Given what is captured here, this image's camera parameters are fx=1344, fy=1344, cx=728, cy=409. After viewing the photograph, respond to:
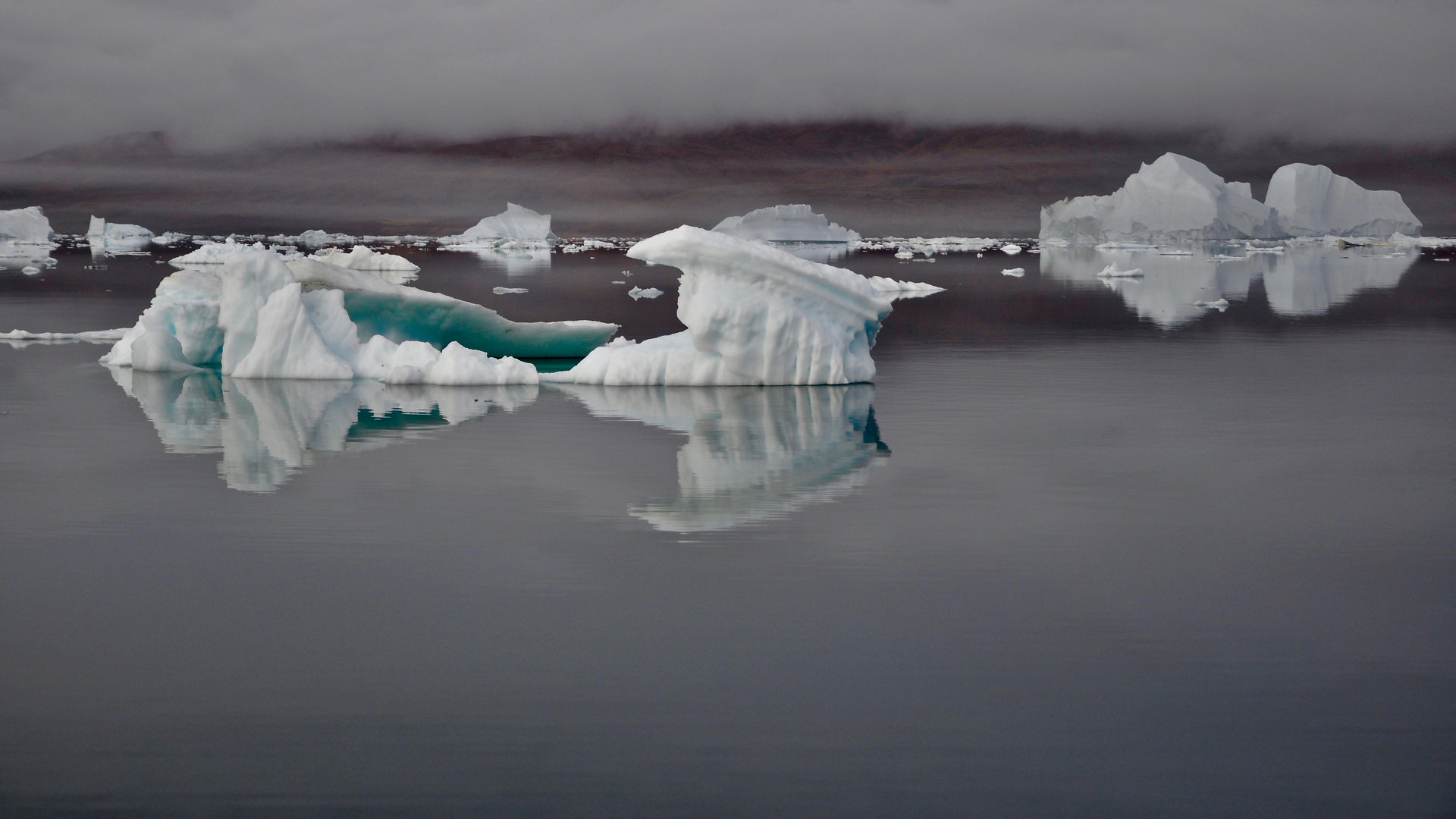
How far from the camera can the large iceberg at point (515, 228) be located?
9331cm

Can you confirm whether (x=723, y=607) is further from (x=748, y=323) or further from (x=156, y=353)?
(x=156, y=353)

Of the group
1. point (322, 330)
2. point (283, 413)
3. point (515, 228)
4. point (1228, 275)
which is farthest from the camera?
point (515, 228)

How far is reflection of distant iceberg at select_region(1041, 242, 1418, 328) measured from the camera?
31.8 metres

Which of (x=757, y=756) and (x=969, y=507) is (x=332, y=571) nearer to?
(x=757, y=756)

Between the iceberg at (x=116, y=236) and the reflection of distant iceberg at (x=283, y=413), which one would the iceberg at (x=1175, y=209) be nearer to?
the iceberg at (x=116, y=236)

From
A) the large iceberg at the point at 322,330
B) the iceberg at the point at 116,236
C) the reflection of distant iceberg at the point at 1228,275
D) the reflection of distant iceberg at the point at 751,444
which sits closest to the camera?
the reflection of distant iceberg at the point at 751,444

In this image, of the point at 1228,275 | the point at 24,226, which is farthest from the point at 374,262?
the point at 24,226

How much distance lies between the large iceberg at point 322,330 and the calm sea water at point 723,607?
3.56 feet

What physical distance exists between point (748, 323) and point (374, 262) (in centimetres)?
2495

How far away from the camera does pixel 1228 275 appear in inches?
1853

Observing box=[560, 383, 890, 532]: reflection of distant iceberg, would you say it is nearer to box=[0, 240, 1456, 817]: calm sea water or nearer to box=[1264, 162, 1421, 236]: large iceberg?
box=[0, 240, 1456, 817]: calm sea water

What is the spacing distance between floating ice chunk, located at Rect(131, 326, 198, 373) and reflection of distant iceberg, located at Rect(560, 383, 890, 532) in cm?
533

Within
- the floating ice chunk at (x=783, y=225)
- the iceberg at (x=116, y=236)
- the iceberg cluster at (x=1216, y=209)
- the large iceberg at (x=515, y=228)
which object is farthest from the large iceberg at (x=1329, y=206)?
the iceberg at (x=116, y=236)

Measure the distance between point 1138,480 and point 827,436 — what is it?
9.46 feet
